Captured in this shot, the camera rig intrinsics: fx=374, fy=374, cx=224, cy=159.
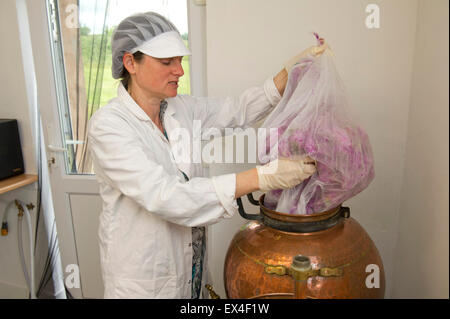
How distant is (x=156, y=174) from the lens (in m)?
0.90

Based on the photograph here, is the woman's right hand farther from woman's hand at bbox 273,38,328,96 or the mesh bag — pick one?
woman's hand at bbox 273,38,328,96

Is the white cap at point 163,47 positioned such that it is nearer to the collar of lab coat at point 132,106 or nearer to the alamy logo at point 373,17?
the collar of lab coat at point 132,106

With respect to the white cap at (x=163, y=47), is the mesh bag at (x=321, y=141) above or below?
below

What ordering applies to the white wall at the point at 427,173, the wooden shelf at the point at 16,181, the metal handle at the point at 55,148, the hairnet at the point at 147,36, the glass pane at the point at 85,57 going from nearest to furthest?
the white wall at the point at 427,173
the hairnet at the point at 147,36
the glass pane at the point at 85,57
the wooden shelf at the point at 16,181
the metal handle at the point at 55,148

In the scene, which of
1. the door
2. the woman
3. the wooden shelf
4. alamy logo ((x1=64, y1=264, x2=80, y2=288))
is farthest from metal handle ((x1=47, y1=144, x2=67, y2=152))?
the woman

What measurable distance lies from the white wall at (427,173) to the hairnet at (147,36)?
2.08 feet

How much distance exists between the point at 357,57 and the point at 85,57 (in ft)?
3.90

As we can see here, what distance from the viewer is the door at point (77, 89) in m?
1.62

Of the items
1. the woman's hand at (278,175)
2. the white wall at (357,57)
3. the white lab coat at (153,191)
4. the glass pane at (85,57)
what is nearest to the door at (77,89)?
the glass pane at (85,57)

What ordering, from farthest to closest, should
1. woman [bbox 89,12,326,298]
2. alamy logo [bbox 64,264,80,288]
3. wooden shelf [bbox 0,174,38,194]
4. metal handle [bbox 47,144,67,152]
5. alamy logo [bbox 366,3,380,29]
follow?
alamy logo [bbox 64,264,80,288]
metal handle [bbox 47,144,67,152]
wooden shelf [bbox 0,174,38,194]
alamy logo [bbox 366,3,380,29]
woman [bbox 89,12,326,298]

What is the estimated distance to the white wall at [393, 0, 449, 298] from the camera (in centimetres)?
78

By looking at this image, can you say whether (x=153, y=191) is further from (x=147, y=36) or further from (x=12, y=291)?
(x=12, y=291)

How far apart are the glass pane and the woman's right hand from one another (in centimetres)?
84

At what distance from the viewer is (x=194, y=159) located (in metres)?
1.19
